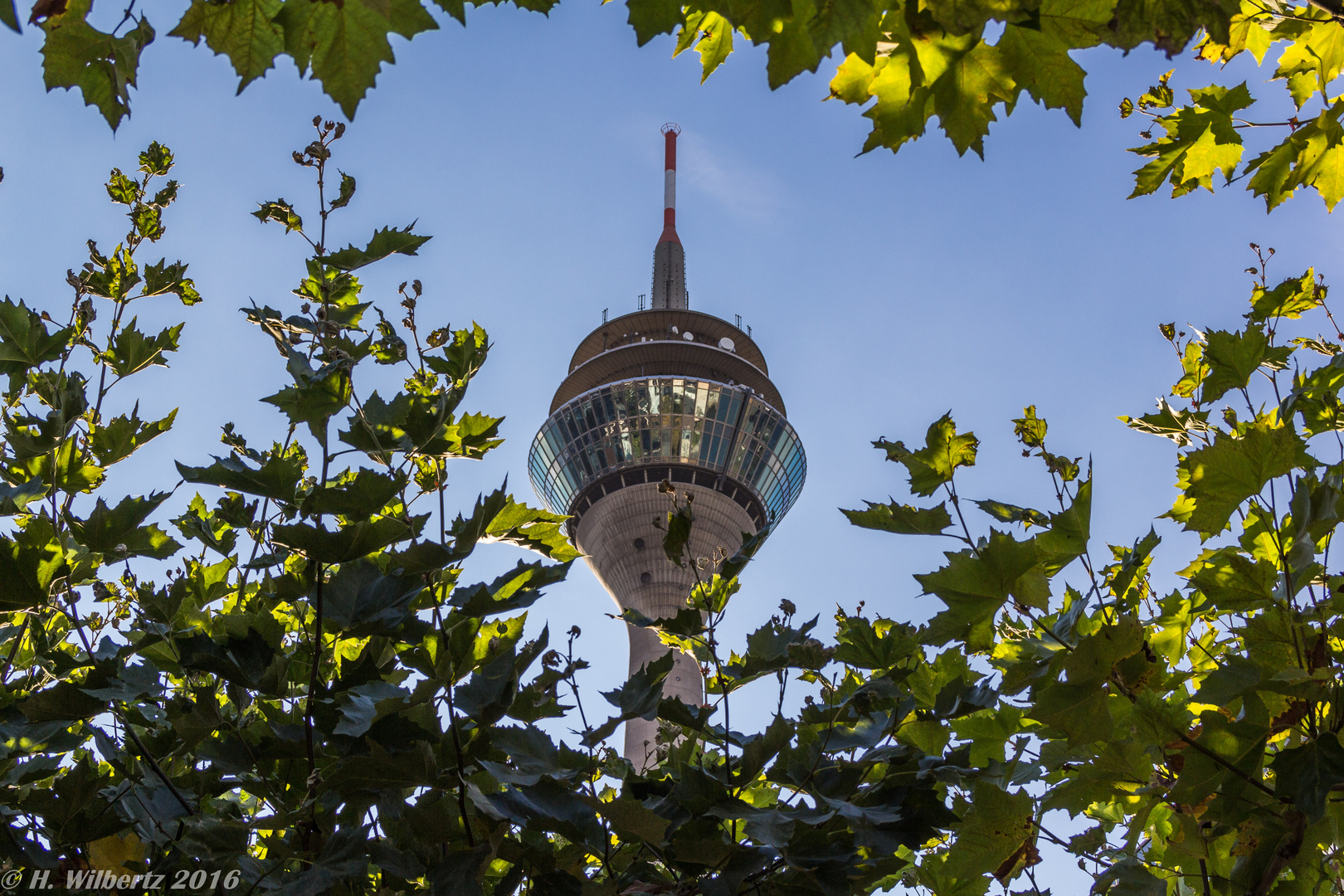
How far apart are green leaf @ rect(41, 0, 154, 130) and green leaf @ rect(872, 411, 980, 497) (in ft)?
5.87

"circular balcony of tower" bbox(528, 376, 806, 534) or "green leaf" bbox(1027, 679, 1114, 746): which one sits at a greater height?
"circular balcony of tower" bbox(528, 376, 806, 534)

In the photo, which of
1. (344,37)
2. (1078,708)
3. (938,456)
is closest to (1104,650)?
(1078,708)

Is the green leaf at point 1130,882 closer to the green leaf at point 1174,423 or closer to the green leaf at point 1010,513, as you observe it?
the green leaf at point 1010,513

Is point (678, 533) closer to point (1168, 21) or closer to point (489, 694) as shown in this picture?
point (489, 694)

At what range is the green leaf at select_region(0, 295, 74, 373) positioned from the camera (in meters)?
2.38

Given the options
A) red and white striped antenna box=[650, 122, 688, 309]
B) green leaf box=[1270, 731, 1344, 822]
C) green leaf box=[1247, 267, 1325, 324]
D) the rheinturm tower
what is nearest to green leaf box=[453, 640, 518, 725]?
green leaf box=[1270, 731, 1344, 822]

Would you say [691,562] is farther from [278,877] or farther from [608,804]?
[278,877]

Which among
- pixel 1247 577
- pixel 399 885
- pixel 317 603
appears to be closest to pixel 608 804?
pixel 399 885

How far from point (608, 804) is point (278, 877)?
0.77 metres

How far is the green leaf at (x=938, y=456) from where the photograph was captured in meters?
2.16

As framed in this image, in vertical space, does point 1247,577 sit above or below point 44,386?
below

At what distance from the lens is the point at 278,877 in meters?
1.77

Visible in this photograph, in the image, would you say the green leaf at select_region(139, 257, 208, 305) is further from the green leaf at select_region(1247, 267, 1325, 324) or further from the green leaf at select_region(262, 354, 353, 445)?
the green leaf at select_region(1247, 267, 1325, 324)

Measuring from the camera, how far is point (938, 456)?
7.14 feet
